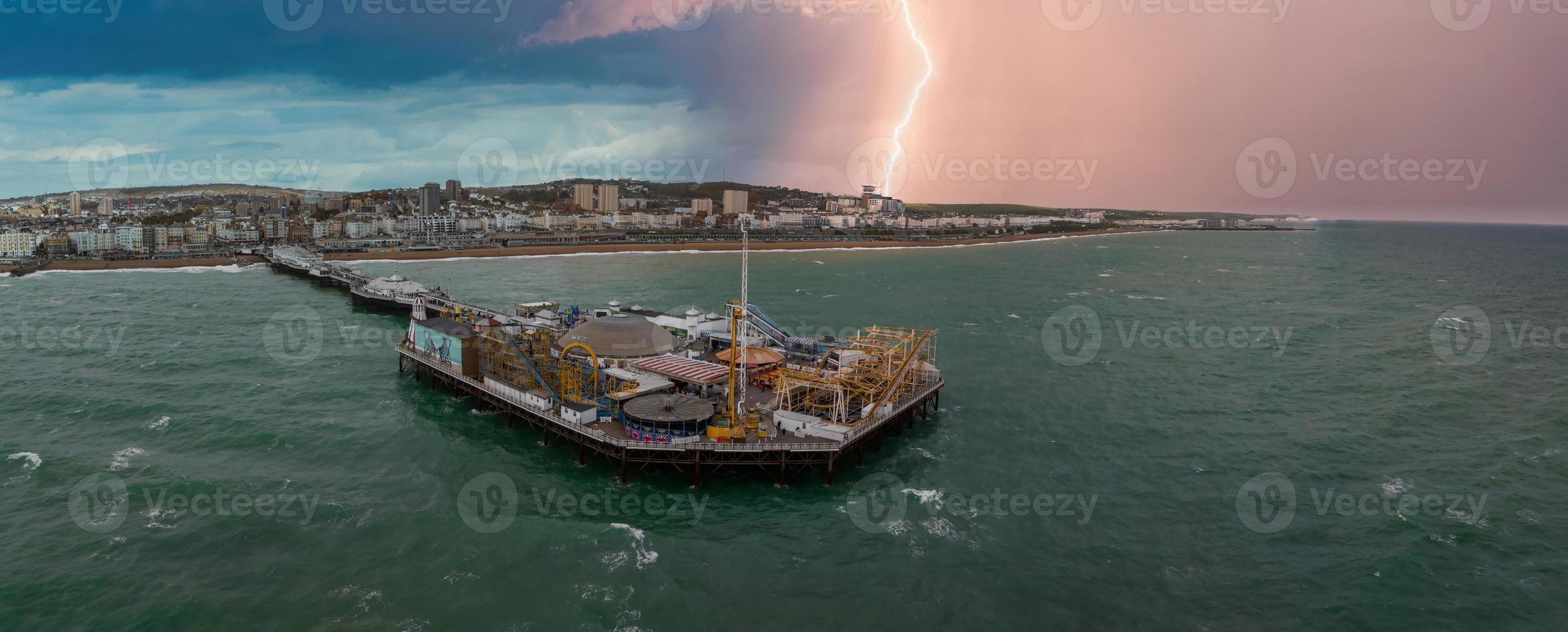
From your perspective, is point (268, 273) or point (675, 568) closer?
point (675, 568)

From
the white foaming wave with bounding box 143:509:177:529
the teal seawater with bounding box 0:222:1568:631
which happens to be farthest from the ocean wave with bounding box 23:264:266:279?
the white foaming wave with bounding box 143:509:177:529

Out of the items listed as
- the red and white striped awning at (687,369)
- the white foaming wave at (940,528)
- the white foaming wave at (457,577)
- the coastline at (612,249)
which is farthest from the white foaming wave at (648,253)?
the white foaming wave at (940,528)

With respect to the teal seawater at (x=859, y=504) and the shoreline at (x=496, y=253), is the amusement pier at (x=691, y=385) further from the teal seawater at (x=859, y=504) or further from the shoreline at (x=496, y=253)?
the shoreline at (x=496, y=253)

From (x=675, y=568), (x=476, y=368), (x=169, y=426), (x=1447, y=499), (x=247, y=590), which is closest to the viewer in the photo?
(x=247, y=590)

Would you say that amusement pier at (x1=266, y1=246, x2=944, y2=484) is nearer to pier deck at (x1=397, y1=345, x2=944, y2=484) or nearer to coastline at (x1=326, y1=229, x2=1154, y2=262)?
pier deck at (x1=397, y1=345, x2=944, y2=484)

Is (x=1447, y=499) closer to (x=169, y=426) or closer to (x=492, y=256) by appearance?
(x=169, y=426)

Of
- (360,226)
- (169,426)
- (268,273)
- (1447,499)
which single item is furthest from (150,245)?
(1447,499)

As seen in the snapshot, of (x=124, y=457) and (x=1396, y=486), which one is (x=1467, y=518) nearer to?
(x=1396, y=486)
